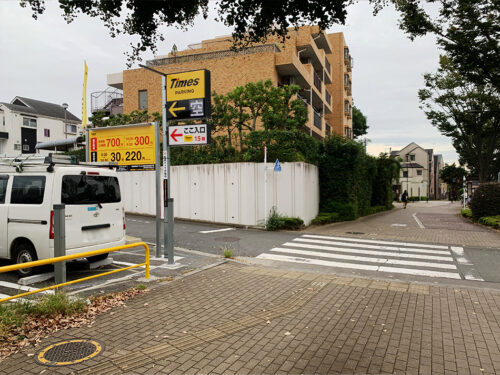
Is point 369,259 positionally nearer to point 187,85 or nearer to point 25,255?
point 187,85

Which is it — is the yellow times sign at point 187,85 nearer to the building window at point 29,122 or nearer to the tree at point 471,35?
the tree at point 471,35

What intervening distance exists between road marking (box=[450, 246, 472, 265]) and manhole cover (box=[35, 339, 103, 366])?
9.01 meters

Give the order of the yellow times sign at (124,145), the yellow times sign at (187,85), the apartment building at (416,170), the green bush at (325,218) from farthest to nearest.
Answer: the apartment building at (416,170)
the green bush at (325,218)
the yellow times sign at (124,145)
the yellow times sign at (187,85)

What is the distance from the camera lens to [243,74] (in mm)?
23656

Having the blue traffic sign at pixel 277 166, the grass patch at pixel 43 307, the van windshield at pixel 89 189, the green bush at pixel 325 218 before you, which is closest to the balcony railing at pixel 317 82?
the green bush at pixel 325 218

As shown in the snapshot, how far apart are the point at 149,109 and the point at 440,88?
22.8 m

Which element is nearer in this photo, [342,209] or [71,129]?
[342,209]

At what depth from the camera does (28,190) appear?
6777 millimetres

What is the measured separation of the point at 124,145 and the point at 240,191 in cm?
574

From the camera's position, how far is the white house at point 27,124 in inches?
1731

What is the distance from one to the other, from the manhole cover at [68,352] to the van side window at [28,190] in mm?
Answer: 3398

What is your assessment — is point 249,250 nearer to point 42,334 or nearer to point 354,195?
point 42,334

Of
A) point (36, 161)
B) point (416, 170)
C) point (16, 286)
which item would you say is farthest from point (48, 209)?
point (416, 170)

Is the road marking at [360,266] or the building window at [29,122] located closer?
the road marking at [360,266]
